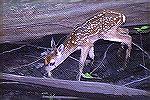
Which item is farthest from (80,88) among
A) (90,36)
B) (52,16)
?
(52,16)

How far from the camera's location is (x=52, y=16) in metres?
1.52

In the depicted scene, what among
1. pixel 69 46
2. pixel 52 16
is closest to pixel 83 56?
pixel 69 46

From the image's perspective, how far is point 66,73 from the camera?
61.2 inches

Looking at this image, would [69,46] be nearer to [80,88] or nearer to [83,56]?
[83,56]

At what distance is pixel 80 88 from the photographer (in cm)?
156

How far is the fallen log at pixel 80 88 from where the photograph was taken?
1548 mm

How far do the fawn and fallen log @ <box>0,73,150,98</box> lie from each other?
75 mm

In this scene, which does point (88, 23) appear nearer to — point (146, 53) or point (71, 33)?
point (71, 33)

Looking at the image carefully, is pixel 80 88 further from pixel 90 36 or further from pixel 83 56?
pixel 90 36

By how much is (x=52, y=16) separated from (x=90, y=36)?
208 millimetres

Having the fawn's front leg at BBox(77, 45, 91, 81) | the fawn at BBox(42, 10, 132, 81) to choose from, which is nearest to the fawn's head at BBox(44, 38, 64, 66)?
the fawn at BBox(42, 10, 132, 81)

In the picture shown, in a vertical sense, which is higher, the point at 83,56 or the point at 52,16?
the point at 52,16

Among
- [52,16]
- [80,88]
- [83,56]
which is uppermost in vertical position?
[52,16]

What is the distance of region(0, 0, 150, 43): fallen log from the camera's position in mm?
1514
